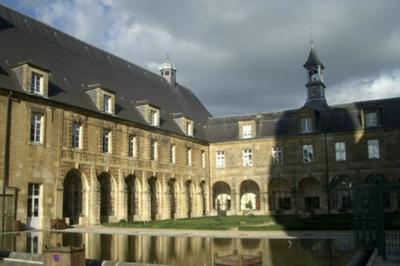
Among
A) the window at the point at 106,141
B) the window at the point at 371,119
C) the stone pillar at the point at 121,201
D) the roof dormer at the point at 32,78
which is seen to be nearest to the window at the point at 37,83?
the roof dormer at the point at 32,78

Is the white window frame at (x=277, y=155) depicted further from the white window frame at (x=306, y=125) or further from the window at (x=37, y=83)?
the window at (x=37, y=83)

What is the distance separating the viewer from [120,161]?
96.2 ft

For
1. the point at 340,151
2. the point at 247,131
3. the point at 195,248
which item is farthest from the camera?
the point at 247,131

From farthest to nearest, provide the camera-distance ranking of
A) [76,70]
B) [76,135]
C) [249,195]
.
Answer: [249,195] → [76,70] → [76,135]

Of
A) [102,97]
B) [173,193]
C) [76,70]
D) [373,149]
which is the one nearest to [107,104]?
[102,97]

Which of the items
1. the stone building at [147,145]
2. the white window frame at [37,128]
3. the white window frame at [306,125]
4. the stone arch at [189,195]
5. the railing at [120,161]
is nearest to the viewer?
the stone building at [147,145]

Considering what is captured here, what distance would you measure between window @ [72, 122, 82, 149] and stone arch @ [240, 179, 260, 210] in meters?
18.5

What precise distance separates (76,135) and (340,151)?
21.0 m

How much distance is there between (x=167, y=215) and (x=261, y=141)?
11038 mm

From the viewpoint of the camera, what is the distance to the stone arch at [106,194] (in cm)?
2836

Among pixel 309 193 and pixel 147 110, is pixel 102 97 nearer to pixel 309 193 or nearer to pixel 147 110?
pixel 147 110

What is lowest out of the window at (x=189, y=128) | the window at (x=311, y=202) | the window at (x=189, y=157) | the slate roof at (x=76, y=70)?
the window at (x=311, y=202)

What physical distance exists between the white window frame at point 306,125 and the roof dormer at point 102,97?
1687 centimetres

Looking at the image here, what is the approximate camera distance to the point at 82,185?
26.6 meters
